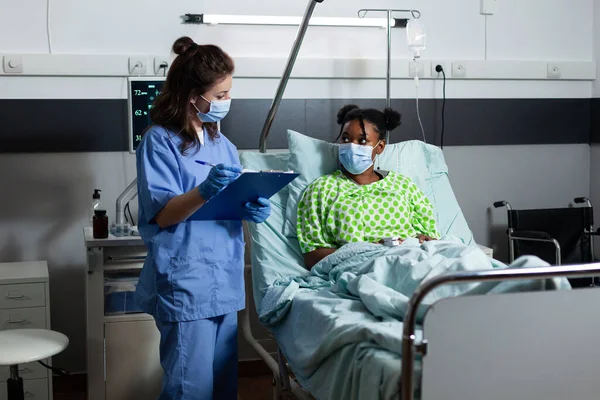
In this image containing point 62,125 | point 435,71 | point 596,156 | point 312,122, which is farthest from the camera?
point 596,156

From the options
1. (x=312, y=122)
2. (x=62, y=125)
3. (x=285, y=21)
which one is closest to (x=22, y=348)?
(x=62, y=125)

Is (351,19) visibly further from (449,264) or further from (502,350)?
(502,350)

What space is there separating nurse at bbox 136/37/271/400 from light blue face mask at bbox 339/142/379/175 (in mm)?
643

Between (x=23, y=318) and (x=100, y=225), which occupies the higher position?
(x=100, y=225)

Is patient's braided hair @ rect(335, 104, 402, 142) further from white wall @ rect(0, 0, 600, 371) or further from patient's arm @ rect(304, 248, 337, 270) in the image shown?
white wall @ rect(0, 0, 600, 371)

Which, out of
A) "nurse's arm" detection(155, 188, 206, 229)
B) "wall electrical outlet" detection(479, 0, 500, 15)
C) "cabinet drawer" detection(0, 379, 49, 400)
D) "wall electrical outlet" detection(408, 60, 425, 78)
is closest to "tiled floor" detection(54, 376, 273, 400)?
"cabinet drawer" detection(0, 379, 49, 400)

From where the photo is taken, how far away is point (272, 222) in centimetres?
325

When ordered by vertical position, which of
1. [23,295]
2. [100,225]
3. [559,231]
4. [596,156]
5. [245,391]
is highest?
[596,156]

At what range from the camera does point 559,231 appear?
4109 mm

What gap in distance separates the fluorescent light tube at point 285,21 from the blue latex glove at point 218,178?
1.54 metres

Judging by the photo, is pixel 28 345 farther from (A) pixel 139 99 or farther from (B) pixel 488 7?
(B) pixel 488 7

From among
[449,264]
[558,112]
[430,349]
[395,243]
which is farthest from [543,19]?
[430,349]

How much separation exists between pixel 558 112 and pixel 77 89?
2423 mm

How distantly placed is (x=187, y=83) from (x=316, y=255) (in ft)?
2.85
